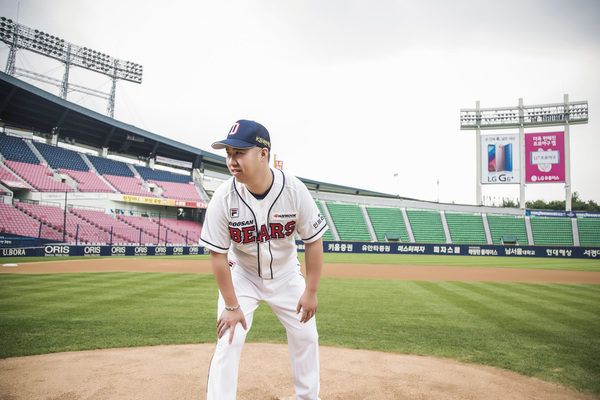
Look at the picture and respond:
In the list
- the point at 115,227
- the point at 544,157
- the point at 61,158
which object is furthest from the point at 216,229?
the point at 544,157

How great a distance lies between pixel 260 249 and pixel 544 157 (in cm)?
5015

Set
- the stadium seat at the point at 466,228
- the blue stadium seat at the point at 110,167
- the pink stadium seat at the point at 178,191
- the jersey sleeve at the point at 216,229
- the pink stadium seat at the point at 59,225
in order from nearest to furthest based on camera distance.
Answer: the jersey sleeve at the point at 216,229, the pink stadium seat at the point at 59,225, the blue stadium seat at the point at 110,167, the pink stadium seat at the point at 178,191, the stadium seat at the point at 466,228

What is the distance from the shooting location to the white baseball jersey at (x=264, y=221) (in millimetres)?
2768

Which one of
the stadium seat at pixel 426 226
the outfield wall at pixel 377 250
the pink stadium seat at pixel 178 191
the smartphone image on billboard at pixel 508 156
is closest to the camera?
the outfield wall at pixel 377 250

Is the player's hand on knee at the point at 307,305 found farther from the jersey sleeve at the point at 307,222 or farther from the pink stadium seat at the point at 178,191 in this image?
the pink stadium seat at the point at 178,191

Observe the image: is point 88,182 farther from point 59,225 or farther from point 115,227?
point 59,225

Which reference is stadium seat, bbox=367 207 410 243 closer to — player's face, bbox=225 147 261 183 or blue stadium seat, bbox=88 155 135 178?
blue stadium seat, bbox=88 155 135 178

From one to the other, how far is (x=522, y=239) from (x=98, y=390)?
53.1 meters

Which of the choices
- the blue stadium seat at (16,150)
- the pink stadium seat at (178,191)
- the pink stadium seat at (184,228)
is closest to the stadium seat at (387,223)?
the pink stadium seat at (184,228)

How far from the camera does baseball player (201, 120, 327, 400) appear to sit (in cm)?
262

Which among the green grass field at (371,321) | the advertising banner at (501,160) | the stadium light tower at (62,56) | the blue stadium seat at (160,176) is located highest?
the stadium light tower at (62,56)

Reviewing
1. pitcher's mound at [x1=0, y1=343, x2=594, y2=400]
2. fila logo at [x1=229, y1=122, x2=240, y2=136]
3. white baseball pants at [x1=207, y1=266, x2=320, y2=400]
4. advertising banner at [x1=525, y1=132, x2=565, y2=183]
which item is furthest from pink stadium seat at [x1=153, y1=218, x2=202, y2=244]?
advertising banner at [x1=525, y1=132, x2=565, y2=183]

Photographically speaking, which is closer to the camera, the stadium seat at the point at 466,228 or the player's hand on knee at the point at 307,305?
the player's hand on knee at the point at 307,305

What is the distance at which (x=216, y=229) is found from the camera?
2.70 metres
